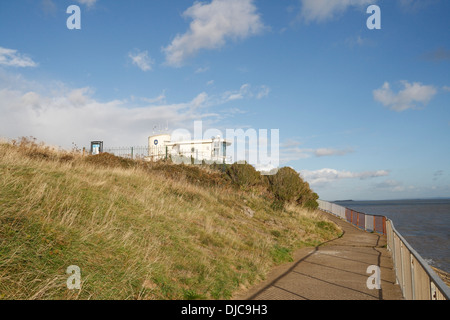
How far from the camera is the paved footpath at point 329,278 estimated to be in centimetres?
749

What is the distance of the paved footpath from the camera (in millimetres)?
7491

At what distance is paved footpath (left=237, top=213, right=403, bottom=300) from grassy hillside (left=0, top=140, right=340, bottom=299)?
594mm

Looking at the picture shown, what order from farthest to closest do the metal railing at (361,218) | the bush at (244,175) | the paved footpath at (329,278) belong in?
the bush at (244,175) < the metal railing at (361,218) < the paved footpath at (329,278)

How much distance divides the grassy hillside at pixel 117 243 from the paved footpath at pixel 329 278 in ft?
1.95

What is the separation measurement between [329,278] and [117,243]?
5871 millimetres

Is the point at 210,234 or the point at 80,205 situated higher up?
the point at 80,205

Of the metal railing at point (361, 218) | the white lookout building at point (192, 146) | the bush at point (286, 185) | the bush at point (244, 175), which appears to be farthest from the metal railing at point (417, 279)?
the white lookout building at point (192, 146)

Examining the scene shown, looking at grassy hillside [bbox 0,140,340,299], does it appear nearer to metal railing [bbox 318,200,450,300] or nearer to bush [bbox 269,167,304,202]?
metal railing [bbox 318,200,450,300]

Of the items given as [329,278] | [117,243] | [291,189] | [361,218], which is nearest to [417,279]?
[329,278]

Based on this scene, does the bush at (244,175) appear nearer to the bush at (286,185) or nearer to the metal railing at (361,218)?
the bush at (286,185)
